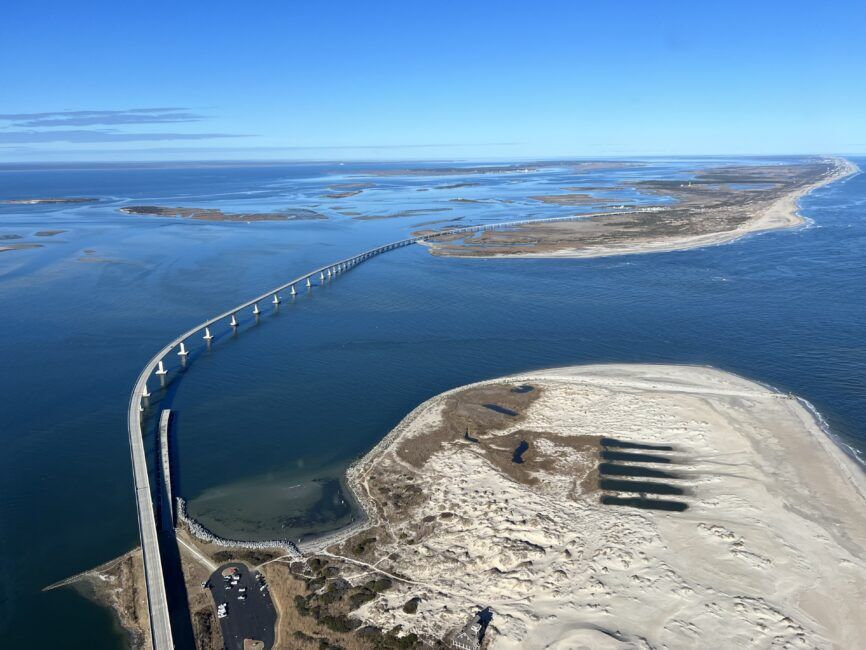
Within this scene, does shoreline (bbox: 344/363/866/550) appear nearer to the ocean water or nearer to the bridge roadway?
the ocean water

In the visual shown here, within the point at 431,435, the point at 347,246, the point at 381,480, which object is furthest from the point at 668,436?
the point at 347,246

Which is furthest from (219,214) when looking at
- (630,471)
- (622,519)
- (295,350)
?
(622,519)

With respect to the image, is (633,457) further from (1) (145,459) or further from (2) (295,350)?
(2) (295,350)

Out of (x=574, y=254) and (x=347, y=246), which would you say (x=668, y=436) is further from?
(x=347, y=246)

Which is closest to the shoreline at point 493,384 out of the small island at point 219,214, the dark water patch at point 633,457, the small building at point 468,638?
the small building at point 468,638

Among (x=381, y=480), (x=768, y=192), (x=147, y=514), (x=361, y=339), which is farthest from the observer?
(x=768, y=192)

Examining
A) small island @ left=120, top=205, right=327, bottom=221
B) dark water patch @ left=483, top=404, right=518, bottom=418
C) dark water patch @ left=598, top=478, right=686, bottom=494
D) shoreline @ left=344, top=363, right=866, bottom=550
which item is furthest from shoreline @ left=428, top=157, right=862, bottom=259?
dark water patch @ left=598, top=478, right=686, bottom=494
